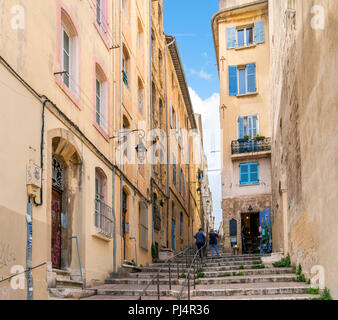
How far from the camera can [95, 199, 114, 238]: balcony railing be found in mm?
13531

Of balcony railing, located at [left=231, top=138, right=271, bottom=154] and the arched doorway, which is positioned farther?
balcony railing, located at [left=231, top=138, right=271, bottom=154]

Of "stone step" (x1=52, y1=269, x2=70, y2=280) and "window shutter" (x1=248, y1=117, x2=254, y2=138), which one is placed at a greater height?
"window shutter" (x1=248, y1=117, x2=254, y2=138)

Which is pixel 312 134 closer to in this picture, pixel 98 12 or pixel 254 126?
pixel 98 12

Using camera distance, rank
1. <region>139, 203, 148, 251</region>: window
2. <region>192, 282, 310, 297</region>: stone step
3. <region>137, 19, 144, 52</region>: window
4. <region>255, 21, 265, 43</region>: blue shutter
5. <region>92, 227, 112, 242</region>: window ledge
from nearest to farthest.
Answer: <region>192, 282, 310, 297</region>: stone step, <region>92, 227, 112, 242</region>: window ledge, <region>139, 203, 148, 251</region>: window, <region>137, 19, 144, 52</region>: window, <region>255, 21, 265, 43</region>: blue shutter

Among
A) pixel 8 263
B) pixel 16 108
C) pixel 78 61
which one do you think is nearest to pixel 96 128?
pixel 78 61

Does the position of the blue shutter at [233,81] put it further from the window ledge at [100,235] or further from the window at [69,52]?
the window at [69,52]

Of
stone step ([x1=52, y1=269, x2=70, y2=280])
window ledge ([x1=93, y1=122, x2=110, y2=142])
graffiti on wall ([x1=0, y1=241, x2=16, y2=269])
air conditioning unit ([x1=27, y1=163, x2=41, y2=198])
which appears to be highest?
window ledge ([x1=93, y1=122, x2=110, y2=142])

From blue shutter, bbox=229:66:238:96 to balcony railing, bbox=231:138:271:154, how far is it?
2.75 m

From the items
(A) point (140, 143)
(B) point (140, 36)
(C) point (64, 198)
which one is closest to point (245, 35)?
(B) point (140, 36)

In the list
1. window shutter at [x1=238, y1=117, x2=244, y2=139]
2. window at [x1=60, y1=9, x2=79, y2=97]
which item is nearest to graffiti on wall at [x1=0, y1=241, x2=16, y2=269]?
window at [x1=60, y1=9, x2=79, y2=97]

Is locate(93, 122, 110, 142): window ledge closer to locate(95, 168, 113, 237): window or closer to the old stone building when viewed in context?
locate(95, 168, 113, 237): window

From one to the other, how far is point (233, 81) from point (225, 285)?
54.9ft
